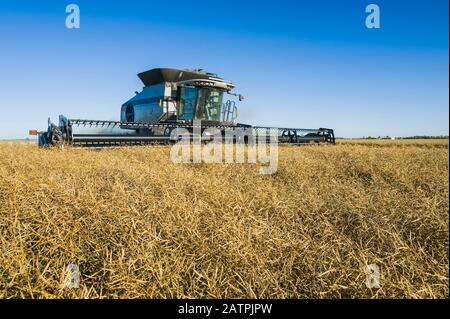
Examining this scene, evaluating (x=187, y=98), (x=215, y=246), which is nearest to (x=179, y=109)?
(x=187, y=98)

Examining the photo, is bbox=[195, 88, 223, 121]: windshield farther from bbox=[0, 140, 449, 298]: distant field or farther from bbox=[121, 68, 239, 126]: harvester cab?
bbox=[0, 140, 449, 298]: distant field

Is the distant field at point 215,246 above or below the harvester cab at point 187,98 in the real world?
below

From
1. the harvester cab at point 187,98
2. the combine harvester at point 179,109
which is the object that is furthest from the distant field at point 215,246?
the harvester cab at point 187,98

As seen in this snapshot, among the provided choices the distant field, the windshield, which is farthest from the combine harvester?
the distant field

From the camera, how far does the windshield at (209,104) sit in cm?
1268

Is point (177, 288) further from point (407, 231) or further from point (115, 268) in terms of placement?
point (407, 231)

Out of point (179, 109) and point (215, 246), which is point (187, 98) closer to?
point (179, 109)

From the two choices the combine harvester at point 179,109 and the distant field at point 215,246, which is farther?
the combine harvester at point 179,109

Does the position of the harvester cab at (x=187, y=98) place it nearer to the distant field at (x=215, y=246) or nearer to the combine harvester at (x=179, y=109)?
the combine harvester at (x=179, y=109)

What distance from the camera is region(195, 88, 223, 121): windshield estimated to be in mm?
12680

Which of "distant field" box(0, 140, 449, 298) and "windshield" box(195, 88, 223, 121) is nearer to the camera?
"distant field" box(0, 140, 449, 298)

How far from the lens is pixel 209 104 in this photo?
13.0 metres

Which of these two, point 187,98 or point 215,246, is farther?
point 187,98
